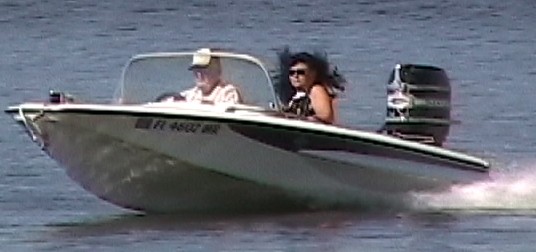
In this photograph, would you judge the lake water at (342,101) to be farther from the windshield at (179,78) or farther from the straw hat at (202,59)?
the straw hat at (202,59)

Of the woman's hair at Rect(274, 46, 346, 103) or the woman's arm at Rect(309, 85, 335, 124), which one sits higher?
the woman's hair at Rect(274, 46, 346, 103)

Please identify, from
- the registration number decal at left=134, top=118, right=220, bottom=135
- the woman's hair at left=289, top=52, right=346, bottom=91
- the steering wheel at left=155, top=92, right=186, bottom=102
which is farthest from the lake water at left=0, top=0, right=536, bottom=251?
the woman's hair at left=289, top=52, right=346, bottom=91

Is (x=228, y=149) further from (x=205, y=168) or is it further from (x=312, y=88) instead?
(x=312, y=88)

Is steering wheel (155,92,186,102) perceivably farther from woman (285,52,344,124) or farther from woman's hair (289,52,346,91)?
woman's hair (289,52,346,91)

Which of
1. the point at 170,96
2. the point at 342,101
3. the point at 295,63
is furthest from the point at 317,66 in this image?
the point at 342,101

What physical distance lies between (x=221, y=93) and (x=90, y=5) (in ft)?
109

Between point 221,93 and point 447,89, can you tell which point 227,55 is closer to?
point 221,93

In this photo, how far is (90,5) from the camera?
50.9m

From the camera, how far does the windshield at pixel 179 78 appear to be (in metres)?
18.0

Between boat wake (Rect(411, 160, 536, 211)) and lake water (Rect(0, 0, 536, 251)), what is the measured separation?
0.6 inches

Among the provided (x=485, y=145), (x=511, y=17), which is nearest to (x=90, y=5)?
(x=511, y=17)

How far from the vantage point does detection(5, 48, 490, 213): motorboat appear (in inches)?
693

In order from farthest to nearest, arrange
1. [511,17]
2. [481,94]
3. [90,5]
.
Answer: [90,5]
[511,17]
[481,94]

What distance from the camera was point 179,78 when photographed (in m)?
18.3
